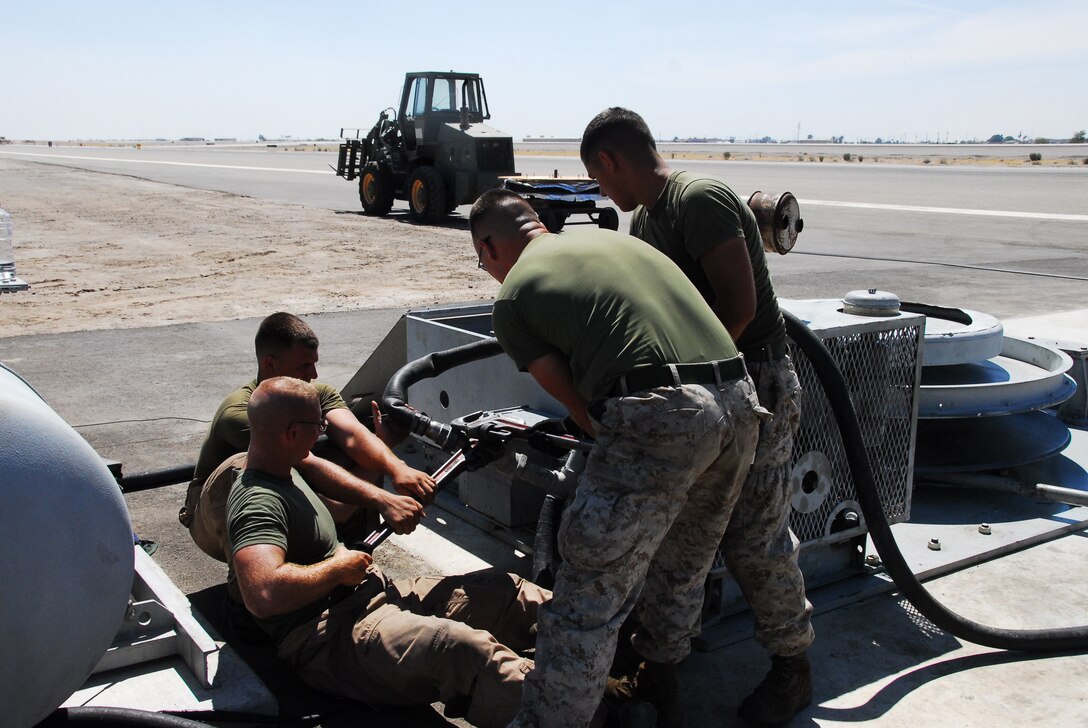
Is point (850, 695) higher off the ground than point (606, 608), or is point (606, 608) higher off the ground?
point (606, 608)

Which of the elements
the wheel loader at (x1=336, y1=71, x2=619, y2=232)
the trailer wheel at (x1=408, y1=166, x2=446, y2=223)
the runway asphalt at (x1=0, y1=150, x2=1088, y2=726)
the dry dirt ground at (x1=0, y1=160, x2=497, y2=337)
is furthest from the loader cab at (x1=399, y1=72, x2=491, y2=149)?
the runway asphalt at (x1=0, y1=150, x2=1088, y2=726)

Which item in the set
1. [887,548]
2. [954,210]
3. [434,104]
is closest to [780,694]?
Result: [887,548]

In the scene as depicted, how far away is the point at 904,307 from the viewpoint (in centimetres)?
540

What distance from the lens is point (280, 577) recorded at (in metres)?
2.74

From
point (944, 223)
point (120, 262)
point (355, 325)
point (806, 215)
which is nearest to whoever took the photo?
point (355, 325)

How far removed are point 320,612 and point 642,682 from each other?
98 cm

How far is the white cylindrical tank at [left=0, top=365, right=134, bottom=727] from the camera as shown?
2096mm

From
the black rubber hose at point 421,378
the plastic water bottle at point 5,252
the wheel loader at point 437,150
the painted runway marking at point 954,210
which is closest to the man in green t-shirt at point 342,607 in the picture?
the black rubber hose at point 421,378

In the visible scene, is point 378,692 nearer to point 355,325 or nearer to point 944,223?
point 355,325

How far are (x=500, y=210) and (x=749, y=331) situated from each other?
864mm

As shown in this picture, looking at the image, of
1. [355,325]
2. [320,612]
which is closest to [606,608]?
[320,612]

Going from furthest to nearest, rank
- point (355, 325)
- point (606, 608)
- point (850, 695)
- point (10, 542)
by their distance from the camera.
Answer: point (355, 325), point (850, 695), point (606, 608), point (10, 542)

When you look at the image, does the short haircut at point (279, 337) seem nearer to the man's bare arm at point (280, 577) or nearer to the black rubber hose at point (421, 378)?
the black rubber hose at point (421, 378)

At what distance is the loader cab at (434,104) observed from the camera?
1922cm
